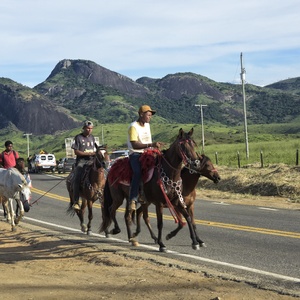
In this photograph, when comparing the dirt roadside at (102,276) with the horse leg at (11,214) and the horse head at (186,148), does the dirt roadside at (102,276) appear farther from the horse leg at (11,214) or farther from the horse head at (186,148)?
the horse leg at (11,214)

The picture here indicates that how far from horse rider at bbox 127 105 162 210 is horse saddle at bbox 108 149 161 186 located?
0.39ft

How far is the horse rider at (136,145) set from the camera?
439 inches

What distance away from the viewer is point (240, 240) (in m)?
12.2

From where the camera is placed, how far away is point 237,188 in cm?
2853

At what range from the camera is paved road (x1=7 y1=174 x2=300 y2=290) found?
9055mm

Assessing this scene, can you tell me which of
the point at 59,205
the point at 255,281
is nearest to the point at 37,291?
the point at 255,281

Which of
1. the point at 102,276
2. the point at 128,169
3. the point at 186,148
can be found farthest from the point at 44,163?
the point at 102,276

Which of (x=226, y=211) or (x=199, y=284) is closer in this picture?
(x=199, y=284)

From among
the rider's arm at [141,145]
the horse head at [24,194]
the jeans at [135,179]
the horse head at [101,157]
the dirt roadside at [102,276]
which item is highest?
the rider's arm at [141,145]

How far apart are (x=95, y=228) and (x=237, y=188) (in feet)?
46.8

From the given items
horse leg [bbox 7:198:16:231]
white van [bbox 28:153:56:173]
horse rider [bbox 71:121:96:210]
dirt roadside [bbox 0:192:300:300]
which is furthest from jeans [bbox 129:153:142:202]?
white van [bbox 28:153:56:173]

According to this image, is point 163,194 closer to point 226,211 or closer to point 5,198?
point 5,198

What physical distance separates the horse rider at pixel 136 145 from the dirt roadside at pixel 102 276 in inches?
45.5

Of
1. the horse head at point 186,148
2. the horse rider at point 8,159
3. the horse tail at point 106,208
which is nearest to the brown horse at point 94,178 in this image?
the horse tail at point 106,208
